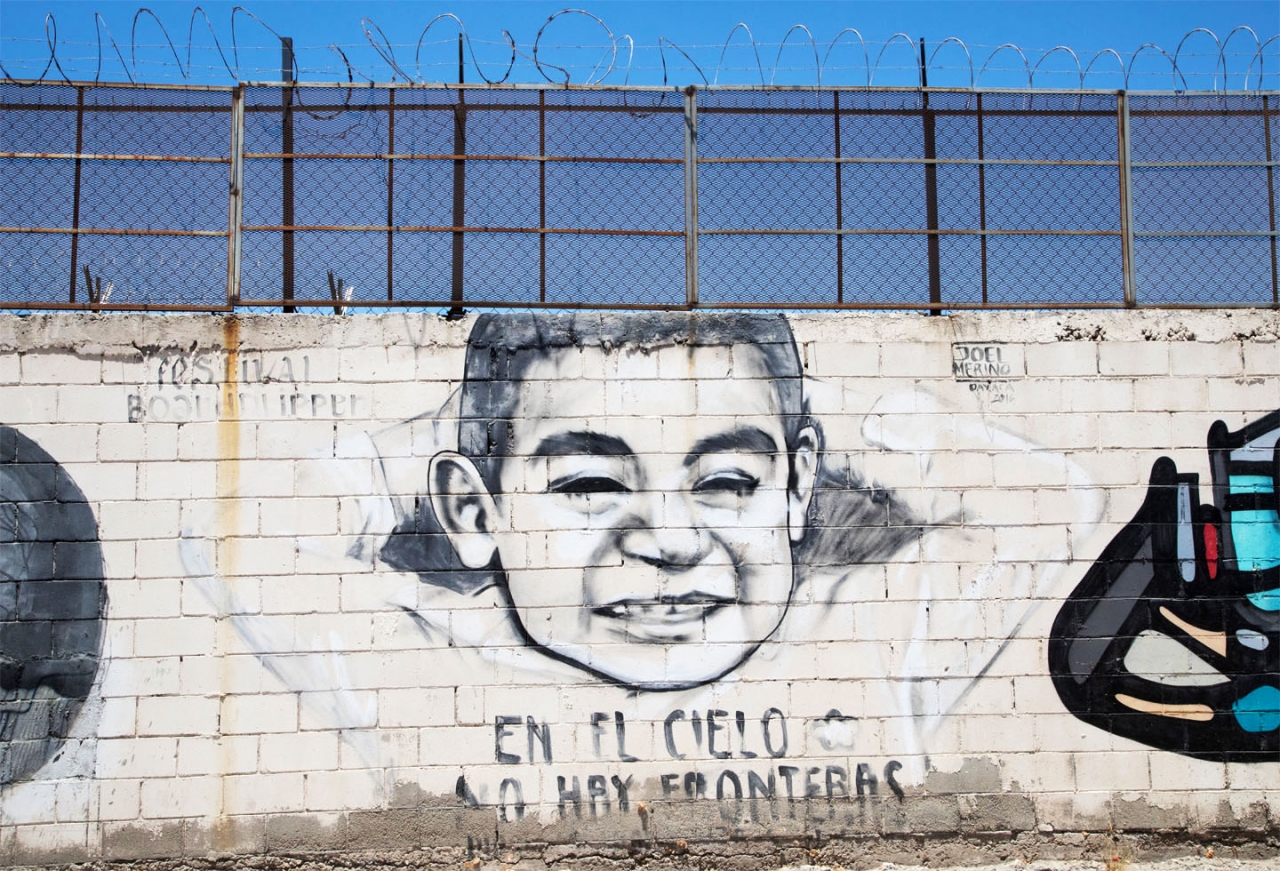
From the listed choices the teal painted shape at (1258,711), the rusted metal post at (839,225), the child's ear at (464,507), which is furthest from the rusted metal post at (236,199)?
the teal painted shape at (1258,711)

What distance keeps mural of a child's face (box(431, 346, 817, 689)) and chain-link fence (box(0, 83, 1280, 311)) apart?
64cm

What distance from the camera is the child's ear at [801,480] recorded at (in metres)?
5.27

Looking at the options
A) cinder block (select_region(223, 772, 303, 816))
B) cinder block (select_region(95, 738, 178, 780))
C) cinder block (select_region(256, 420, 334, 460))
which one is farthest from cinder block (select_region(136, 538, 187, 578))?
cinder block (select_region(223, 772, 303, 816))

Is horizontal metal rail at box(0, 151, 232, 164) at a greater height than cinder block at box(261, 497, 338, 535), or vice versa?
horizontal metal rail at box(0, 151, 232, 164)

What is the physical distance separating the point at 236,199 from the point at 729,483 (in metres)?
3.29

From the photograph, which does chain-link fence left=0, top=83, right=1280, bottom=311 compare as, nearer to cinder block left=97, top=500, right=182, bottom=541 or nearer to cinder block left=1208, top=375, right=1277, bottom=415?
cinder block left=1208, top=375, right=1277, bottom=415

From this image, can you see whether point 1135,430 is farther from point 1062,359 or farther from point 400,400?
point 400,400

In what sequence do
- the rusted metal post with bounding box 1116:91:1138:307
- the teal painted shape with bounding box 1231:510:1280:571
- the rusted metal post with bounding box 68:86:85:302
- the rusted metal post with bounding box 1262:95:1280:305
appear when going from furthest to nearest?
the rusted metal post with bounding box 1262:95:1280:305
the rusted metal post with bounding box 1116:91:1138:307
the rusted metal post with bounding box 68:86:85:302
the teal painted shape with bounding box 1231:510:1280:571

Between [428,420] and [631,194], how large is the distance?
5.84 feet

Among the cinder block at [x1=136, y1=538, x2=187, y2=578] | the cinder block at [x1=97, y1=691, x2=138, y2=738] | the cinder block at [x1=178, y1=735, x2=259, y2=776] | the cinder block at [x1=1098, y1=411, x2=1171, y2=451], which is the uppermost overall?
the cinder block at [x1=1098, y1=411, x2=1171, y2=451]

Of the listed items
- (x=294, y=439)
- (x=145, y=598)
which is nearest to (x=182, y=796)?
(x=145, y=598)

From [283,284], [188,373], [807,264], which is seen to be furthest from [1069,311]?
[188,373]

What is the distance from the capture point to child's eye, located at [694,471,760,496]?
527 centimetres

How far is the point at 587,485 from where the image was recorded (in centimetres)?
525
